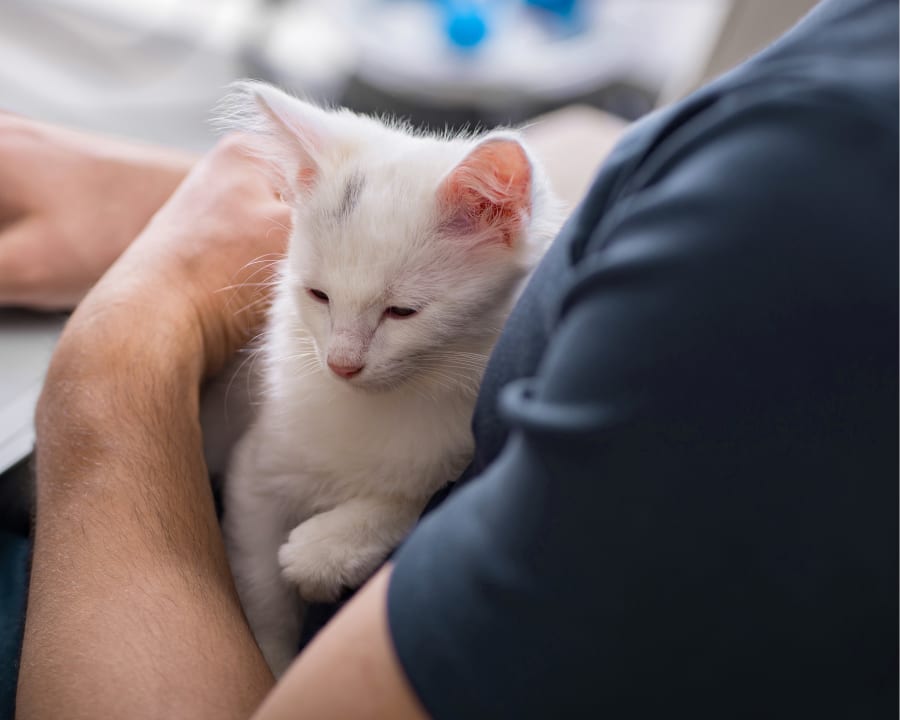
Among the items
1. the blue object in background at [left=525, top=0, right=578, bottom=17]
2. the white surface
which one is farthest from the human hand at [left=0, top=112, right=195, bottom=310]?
the blue object in background at [left=525, top=0, right=578, bottom=17]

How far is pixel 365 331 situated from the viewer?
810 millimetres

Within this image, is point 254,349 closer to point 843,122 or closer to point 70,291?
point 70,291

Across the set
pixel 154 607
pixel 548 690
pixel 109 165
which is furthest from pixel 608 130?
pixel 548 690

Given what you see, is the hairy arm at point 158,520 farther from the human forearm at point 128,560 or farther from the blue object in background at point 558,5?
the blue object in background at point 558,5

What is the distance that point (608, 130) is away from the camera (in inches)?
69.2

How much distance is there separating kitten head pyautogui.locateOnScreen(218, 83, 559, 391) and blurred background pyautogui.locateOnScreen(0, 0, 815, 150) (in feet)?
4.07

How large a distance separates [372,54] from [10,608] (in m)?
2.08

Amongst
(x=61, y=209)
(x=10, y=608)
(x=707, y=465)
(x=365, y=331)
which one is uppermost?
(x=707, y=465)

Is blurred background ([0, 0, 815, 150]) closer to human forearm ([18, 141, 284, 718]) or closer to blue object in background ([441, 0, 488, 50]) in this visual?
blue object in background ([441, 0, 488, 50])

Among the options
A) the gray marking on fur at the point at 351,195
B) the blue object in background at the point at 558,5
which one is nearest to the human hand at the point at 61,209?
the gray marking on fur at the point at 351,195

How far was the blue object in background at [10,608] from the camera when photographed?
30.7 inches

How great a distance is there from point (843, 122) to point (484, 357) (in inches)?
20.0

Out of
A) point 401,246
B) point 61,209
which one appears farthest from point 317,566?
point 61,209

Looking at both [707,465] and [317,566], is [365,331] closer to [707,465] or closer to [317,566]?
[317,566]
